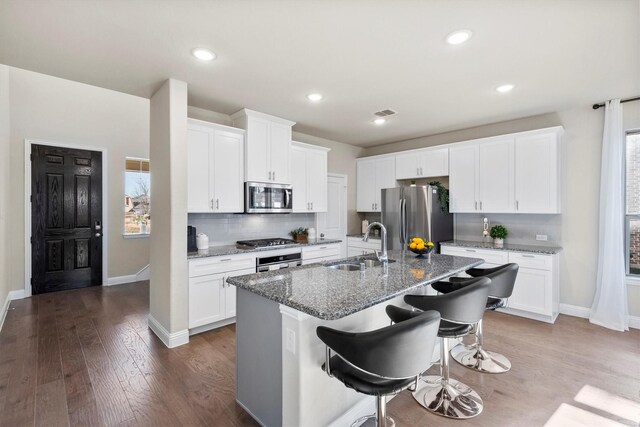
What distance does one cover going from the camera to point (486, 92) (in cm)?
339

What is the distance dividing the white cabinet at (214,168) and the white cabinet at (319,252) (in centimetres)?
112

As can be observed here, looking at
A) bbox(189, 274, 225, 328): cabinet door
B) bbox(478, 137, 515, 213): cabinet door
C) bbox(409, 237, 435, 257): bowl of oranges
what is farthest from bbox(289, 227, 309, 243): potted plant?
bbox(478, 137, 515, 213): cabinet door

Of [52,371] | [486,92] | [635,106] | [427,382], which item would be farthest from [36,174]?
[635,106]

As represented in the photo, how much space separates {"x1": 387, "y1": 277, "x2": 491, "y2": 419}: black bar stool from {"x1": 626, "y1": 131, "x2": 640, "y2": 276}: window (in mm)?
3075

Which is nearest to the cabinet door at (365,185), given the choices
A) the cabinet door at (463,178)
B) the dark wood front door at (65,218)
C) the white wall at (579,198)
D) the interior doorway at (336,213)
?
the interior doorway at (336,213)

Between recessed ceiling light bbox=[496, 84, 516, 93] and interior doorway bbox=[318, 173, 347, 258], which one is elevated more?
recessed ceiling light bbox=[496, 84, 516, 93]

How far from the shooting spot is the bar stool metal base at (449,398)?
6.98 ft

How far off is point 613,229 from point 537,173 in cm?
102

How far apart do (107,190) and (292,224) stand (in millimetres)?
3500

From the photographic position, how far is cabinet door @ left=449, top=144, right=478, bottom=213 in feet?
14.9

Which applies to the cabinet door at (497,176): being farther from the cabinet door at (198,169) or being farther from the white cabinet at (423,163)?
the cabinet door at (198,169)

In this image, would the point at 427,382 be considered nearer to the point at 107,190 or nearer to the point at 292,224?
the point at 292,224

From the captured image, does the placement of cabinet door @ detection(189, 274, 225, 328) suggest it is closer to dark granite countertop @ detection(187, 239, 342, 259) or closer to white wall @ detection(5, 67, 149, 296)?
dark granite countertop @ detection(187, 239, 342, 259)

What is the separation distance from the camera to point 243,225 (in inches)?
175
